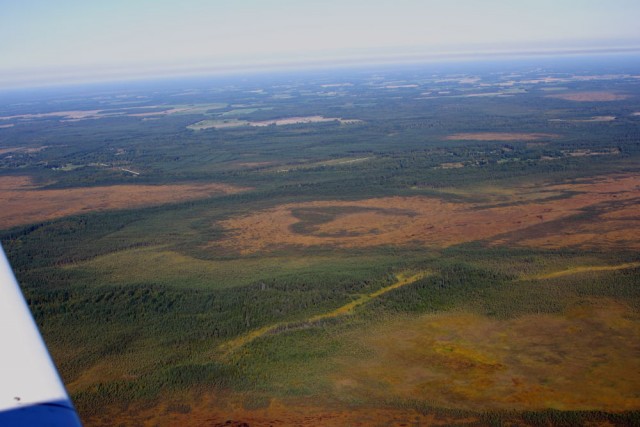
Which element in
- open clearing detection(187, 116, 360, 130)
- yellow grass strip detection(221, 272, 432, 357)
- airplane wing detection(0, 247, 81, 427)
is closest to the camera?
airplane wing detection(0, 247, 81, 427)

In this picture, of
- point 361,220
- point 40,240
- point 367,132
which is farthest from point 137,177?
point 367,132

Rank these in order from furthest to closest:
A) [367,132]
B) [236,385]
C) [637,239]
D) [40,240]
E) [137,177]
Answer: [367,132]
[137,177]
[40,240]
[637,239]
[236,385]

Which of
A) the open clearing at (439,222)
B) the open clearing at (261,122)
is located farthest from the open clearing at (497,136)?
the open clearing at (439,222)

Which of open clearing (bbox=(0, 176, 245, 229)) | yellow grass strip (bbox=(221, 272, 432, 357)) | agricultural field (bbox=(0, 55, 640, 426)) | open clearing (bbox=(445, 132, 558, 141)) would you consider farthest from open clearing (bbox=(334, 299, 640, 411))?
open clearing (bbox=(445, 132, 558, 141))

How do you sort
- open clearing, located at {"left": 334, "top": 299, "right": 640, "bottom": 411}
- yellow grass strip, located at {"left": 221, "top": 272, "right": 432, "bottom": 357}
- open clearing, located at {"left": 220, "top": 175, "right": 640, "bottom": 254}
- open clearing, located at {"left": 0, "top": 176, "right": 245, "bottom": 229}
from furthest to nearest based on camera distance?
1. open clearing, located at {"left": 0, "top": 176, "right": 245, "bottom": 229}
2. open clearing, located at {"left": 220, "top": 175, "right": 640, "bottom": 254}
3. yellow grass strip, located at {"left": 221, "top": 272, "right": 432, "bottom": 357}
4. open clearing, located at {"left": 334, "top": 299, "right": 640, "bottom": 411}

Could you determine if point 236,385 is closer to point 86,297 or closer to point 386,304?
point 386,304

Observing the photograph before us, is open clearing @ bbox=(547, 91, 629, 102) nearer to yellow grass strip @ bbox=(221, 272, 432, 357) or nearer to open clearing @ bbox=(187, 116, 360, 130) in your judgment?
open clearing @ bbox=(187, 116, 360, 130)

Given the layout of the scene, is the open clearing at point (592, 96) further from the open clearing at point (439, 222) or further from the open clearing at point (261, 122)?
the open clearing at point (439, 222)
